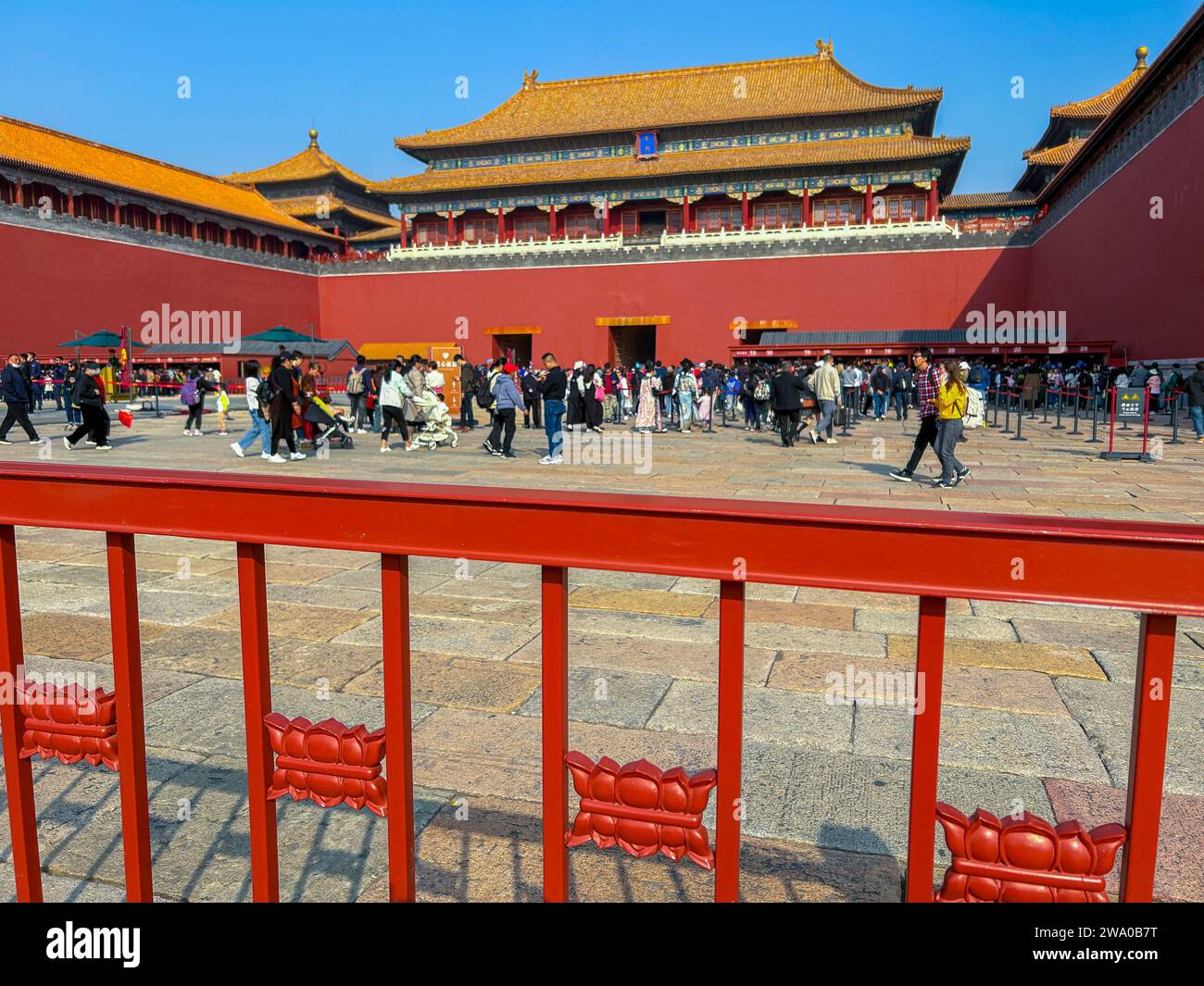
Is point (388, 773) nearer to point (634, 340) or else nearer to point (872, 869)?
point (872, 869)

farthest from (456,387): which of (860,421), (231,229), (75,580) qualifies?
(231,229)

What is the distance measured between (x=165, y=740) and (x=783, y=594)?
3169 mm

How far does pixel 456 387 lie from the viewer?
16078 mm

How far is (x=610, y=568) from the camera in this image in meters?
1.30

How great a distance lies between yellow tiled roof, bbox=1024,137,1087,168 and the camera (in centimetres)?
2744

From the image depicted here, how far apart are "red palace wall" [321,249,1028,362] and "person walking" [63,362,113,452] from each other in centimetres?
1830

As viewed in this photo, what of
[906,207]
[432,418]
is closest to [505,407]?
[432,418]

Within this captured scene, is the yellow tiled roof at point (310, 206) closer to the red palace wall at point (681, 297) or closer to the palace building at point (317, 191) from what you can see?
the palace building at point (317, 191)

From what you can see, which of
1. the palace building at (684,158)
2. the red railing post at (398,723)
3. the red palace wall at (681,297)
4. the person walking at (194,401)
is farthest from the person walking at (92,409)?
the palace building at (684,158)

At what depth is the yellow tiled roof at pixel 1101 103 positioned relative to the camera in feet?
88.6

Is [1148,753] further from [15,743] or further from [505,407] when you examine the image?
[505,407]

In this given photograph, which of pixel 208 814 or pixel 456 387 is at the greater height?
pixel 456 387

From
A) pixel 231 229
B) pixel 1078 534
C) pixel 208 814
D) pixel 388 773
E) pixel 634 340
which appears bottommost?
pixel 208 814

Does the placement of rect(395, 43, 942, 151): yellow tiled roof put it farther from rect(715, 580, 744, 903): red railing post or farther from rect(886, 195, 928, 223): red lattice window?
rect(715, 580, 744, 903): red railing post
